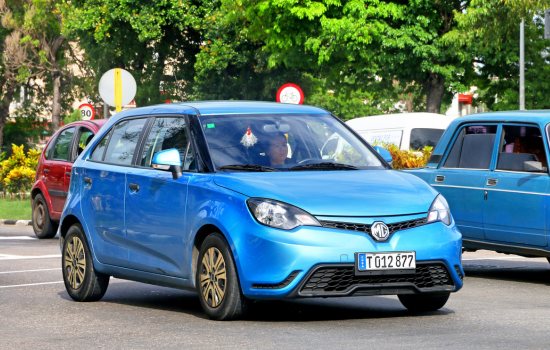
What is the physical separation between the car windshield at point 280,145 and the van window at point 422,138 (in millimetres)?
12640

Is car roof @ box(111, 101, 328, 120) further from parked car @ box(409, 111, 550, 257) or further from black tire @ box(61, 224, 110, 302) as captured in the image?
parked car @ box(409, 111, 550, 257)

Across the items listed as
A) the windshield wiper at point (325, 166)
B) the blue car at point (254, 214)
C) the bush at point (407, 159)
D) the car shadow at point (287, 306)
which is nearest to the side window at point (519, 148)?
the car shadow at point (287, 306)

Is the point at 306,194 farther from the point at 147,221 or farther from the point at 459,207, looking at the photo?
the point at 459,207

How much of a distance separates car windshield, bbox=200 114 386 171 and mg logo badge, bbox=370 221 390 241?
3.13 ft

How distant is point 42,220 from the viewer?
16859 millimetres

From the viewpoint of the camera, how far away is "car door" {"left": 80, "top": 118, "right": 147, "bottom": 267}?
8141mm

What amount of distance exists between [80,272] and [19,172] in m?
17.8

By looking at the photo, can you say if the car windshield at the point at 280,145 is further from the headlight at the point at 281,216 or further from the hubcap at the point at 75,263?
the hubcap at the point at 75,263

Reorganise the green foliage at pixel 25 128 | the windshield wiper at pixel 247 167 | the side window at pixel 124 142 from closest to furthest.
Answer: the windshield wiper at pixel 247 167 < the side window at pixel 124 142 < the green foliage at pixel 25 128

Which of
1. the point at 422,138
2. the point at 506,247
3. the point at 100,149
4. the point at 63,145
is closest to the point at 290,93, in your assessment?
the point at 422,138

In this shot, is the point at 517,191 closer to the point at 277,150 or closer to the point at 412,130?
the point at 277,150

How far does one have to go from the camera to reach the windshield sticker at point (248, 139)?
7.40m

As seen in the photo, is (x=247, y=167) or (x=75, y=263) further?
(x=75, y=263)

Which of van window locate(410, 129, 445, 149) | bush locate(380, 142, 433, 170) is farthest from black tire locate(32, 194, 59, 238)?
van window locate(410, 129, 445, 149)
